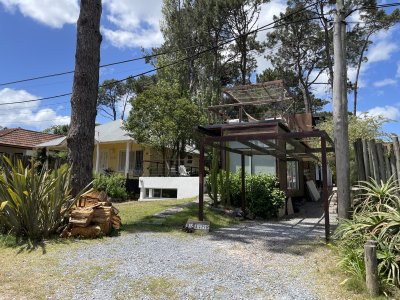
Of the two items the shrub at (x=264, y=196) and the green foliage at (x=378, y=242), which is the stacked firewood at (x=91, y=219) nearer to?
the green foliage at (x=378, y=242)

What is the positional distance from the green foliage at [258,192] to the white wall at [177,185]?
4.02 metres

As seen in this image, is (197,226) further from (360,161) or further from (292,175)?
(292,175)

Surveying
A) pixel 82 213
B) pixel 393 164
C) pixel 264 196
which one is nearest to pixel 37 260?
pixel 82 213

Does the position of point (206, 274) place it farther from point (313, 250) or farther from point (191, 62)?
point (191, 62)

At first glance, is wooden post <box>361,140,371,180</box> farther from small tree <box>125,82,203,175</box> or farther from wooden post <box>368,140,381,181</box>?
small tree <box>125,82,203,175</box>

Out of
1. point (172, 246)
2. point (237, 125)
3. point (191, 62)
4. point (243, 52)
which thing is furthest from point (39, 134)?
point (172, 246)

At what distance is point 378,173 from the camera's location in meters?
6.73

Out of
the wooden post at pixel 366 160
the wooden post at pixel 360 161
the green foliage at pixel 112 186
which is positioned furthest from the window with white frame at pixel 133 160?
the wooden post at pixel 366 160

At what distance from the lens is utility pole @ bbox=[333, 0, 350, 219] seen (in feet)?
22.7

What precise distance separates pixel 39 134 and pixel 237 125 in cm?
2099

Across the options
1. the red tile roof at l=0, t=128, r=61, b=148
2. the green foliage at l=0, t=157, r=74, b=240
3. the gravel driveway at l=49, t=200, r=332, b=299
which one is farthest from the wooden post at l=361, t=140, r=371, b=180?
the red tile roof at l=0, t=128, r=61, b=148

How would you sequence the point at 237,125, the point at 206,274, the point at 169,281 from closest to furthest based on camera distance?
the point at 169,281, the point at 206,274, the point at 237,125

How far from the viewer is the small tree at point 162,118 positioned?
19.2 metres

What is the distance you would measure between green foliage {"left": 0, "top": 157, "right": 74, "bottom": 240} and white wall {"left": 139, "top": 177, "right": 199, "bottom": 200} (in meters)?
9.54
